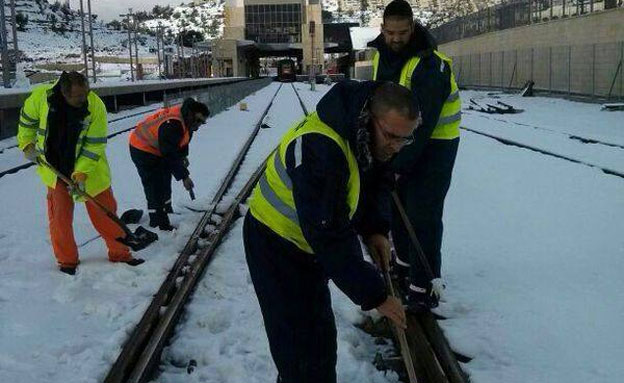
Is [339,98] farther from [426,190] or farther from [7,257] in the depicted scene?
[7,257]

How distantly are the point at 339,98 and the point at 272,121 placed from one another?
2235cm

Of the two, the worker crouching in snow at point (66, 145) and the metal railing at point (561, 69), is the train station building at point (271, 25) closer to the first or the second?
the metal railing at point (561, 69)

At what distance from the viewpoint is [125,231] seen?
21.1 feet

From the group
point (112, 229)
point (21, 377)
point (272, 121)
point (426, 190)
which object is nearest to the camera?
point (21, 377)

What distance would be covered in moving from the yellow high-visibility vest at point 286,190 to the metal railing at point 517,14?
2710 cm

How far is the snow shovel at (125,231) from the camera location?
5.81 metres

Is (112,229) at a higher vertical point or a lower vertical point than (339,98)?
lower

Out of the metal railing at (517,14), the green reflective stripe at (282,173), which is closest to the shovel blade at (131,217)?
the green reflective stripe at (282,173)

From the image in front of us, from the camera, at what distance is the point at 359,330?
4812 millimetres

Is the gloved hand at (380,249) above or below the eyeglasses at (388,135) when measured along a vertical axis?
below

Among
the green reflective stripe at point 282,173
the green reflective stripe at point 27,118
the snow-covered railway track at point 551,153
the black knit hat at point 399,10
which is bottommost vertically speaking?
the snow-covered railway track at point 551,153

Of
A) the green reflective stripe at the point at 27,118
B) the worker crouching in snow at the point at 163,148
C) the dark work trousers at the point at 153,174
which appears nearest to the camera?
the green reflective stripe at the point at 27,118

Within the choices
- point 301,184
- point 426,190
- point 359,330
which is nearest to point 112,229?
point 359,330

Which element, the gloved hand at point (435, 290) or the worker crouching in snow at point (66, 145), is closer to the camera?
the gloved hand at point (435, 290)
